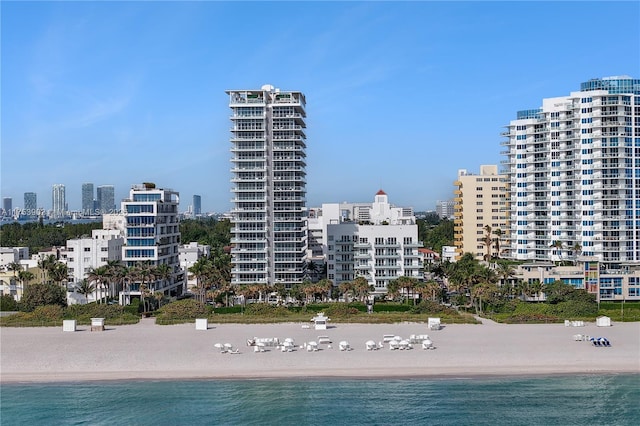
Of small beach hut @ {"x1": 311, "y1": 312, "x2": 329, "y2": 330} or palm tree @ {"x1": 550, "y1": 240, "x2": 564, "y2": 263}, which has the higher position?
palm tree @ {"x1": 550, "y1": 240, "x2": 564, "y2": 263}

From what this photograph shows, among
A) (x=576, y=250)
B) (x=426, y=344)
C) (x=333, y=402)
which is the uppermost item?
(x=576, y=250)

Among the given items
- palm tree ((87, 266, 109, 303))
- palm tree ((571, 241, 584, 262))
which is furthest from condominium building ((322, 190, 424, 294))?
palm tree ((87, 266, 109, 303))

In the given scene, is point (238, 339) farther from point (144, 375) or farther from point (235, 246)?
point (235, 246)

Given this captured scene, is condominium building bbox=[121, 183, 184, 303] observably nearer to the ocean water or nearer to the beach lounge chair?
the beach lounge chair

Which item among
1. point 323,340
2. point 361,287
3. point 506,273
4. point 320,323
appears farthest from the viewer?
point 506,273

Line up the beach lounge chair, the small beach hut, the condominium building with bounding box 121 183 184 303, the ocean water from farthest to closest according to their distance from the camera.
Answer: the condominium building with bounding box 121 183 184 303
the small beach hut
the beach lounge chair
the ocean water

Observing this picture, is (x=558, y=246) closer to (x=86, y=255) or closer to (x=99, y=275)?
(x=99, y=275)

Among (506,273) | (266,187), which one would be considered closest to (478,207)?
(506,273)
